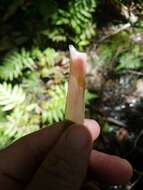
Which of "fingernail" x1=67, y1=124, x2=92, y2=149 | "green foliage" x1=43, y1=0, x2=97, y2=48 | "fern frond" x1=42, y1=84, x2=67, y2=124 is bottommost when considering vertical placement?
"fern frond" x1=42, y1=84, x2=67, y2=124

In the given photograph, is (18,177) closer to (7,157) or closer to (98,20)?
(7,157)

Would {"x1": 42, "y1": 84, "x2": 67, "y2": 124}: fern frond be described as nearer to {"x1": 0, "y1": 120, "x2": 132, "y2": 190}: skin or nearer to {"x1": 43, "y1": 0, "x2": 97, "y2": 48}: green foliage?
{"x1": 43, "y1": 0, "x2": 97, "y2": 48}: green foliage

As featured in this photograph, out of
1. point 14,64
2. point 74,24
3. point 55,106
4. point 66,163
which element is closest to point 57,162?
point 66,163

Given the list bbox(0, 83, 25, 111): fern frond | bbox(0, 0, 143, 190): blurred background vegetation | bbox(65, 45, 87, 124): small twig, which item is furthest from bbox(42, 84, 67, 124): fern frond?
bbox(65, 45, 87, 124): small twig

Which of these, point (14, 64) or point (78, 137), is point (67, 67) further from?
point (78, 137)

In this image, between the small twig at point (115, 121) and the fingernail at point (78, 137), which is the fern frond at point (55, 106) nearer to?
the small twig at point (115, 121)

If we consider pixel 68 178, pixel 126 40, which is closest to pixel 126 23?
pixel 126 40
